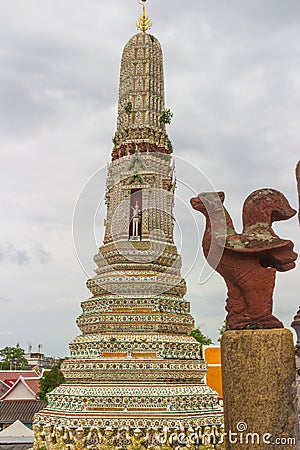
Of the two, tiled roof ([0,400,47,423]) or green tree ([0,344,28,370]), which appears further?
green tree ([0,344,28,370])

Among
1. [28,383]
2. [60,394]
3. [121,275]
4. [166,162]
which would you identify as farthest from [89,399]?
[28,383]

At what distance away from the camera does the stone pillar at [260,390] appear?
19.7ft

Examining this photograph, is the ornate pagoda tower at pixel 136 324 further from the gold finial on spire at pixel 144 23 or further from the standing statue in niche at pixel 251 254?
the standing statue in niche at pixel 251 254

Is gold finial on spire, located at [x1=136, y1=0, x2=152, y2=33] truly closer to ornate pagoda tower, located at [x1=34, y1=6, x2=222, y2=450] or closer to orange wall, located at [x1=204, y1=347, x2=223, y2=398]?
ornate pagoda tower, located at [x1=34, y1=6, x2=222, y2=450]

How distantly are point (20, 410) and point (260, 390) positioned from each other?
67.6ft

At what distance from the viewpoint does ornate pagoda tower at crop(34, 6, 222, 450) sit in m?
9.43

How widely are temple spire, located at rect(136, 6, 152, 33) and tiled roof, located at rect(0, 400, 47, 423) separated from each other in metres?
15.9

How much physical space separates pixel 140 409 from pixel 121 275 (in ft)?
9.45

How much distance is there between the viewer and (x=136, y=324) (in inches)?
421

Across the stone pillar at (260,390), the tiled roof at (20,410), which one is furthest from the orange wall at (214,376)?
the tiled roof at (20,410)

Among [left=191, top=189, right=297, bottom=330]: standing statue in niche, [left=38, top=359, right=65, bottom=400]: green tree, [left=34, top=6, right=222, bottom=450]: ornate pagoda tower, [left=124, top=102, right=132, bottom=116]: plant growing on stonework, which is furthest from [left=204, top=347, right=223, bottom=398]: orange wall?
[left=191, top=189, right=297, bottom=330]: standing statue in niche

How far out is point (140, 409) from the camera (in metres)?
9.48

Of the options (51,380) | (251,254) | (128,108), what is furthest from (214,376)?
(51,380)

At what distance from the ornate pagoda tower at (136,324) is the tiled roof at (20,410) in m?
13.9
